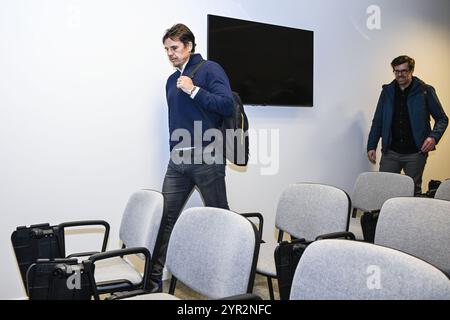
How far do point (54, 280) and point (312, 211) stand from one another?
1.31 metres

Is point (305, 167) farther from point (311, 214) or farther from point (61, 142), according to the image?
point (61, 142)

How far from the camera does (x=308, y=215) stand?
2217 mm

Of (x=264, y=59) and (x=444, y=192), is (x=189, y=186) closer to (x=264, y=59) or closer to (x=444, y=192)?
(x=264, y=59)

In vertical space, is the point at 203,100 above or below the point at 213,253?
above

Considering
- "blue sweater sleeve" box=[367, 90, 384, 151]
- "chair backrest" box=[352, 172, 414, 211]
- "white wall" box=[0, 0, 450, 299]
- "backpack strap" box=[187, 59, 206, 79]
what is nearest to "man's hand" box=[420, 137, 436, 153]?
"blue sweater sleeve" box=[367, 90, 384, 151]

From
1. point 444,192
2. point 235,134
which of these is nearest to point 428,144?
point 444,192

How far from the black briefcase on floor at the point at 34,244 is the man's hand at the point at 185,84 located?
0.99 m

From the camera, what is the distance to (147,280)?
1.84m

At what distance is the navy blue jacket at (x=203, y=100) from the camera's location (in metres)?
2.24

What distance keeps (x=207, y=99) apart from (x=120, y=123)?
73 cm

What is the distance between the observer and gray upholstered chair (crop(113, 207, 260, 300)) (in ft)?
4.50

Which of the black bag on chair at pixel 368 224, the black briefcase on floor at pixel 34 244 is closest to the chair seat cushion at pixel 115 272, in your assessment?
the black briefcase on floor at pixel 34 244

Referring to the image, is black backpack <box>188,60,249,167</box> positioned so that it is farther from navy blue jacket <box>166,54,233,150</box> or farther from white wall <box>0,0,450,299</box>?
white wall <box>0,0,450,299</box>
